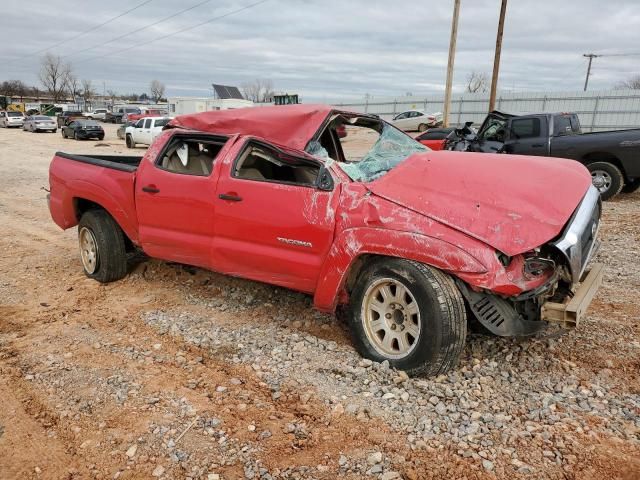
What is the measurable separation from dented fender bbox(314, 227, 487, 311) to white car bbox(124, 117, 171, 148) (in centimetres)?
2323

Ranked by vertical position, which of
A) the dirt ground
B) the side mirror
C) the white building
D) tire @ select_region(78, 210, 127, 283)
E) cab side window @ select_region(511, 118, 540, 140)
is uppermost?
the white building

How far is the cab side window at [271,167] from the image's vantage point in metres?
4.14

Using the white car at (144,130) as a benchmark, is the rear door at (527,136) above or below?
above

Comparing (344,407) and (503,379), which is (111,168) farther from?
(503,379)

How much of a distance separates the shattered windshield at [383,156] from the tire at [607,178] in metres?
6.86

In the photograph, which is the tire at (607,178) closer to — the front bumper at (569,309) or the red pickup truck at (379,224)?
the red pickup truck at (379,224)

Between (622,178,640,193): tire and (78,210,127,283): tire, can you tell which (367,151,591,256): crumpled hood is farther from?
(622,178,640,193): tire

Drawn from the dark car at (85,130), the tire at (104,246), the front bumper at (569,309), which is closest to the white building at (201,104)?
the dark car at (85,130)

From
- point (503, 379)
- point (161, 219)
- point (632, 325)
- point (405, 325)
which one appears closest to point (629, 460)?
point (503, 379)

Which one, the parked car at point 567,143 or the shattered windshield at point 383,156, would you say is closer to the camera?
the shattered windshield at point 383,156

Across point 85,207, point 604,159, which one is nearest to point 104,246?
point 85,207

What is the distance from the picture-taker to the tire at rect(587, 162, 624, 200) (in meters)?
10.1

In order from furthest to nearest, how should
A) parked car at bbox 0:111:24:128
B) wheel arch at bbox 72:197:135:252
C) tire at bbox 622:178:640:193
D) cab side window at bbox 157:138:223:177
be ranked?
parked car at bbox 0:111:24:128, tire at bbox 622:178:640:193, wheel arch at bbox 72:197:135:252, cab side window at bbox 157:138:223:177

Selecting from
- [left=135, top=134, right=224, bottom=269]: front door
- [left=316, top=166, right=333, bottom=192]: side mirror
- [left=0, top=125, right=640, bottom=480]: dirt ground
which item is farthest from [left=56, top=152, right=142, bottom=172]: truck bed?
[left=316, top=166, right=333, bottom=192]: side mirror
